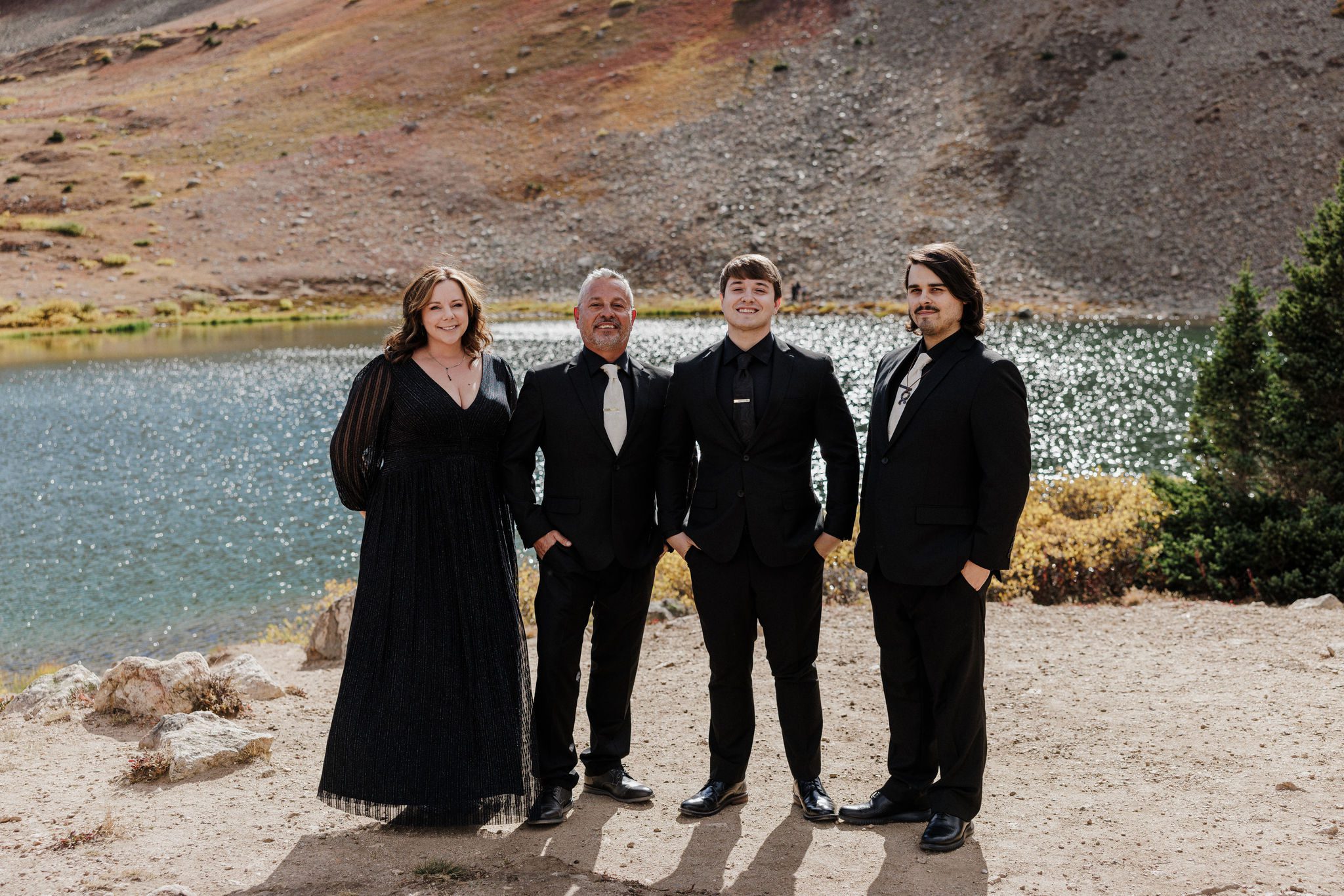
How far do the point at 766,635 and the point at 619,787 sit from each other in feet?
3.97

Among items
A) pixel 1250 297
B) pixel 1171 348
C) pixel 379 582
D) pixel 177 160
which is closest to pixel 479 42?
pixel 177 160

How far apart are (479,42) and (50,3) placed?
75523 millimetres

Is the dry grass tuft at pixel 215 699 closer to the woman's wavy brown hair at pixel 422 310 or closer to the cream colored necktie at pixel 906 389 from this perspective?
the woman's wavy brown hair at pixel 422 310

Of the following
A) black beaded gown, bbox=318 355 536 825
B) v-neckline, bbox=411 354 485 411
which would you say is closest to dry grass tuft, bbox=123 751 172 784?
black beaded gown, bbox=318 355 536 825

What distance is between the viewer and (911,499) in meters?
4.84

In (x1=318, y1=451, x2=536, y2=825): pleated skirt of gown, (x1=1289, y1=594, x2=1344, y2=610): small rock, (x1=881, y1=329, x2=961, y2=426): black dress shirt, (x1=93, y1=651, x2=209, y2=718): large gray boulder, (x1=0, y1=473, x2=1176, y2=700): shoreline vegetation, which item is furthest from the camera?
(x1=0, y1=473, x2=1176, y2=700): shoreline vegetation

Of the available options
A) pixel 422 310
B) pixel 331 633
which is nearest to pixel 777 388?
pixel 422 310

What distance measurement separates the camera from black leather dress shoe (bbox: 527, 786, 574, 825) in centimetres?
518

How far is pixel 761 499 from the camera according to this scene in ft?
16.5

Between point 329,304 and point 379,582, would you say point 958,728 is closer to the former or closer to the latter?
point 379,582

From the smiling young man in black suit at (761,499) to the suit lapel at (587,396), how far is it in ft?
1.02

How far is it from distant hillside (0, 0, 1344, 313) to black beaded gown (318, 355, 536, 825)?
44.1 metres

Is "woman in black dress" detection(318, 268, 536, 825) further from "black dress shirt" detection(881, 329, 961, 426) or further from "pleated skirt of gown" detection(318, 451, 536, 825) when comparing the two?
"black dress shirt" detection(881, 329, 961, 426)

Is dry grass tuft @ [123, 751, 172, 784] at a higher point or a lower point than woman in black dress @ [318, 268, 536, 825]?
lower
